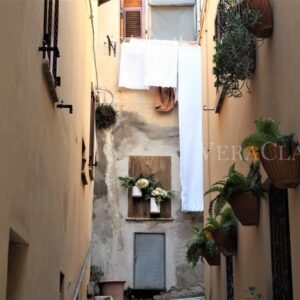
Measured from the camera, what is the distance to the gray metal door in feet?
53.2

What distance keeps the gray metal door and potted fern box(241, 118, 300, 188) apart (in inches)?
450

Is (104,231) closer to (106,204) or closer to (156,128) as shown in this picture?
(106,204)

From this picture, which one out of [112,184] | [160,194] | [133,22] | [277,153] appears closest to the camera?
[277,153]

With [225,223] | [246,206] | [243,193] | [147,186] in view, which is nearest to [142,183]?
[147,186]

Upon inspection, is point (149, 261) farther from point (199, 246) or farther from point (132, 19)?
point (199, 246)

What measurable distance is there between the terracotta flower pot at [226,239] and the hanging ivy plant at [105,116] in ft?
31.2

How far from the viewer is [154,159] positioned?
1720cm

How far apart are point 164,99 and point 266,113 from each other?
11.3 meters

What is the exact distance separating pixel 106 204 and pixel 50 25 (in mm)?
10945

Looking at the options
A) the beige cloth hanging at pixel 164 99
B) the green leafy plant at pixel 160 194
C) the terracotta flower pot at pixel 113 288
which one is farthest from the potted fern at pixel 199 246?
the beige cloth hanging at pixel 164 99

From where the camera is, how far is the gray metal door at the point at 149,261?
53.2ft

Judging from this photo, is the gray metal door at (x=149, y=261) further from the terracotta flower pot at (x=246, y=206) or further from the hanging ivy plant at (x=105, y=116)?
the terracotta flower pot at (x=246, y=206)

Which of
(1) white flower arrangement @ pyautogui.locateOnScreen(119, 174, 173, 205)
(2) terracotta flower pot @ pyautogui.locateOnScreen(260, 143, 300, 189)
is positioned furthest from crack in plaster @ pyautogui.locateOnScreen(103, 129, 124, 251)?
(2) terracotta flower pot @ pyautogui.locateOnScreen(260, 143, 300, 189)

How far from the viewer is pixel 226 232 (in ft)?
26.3
